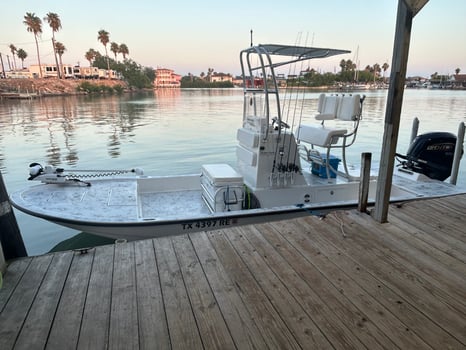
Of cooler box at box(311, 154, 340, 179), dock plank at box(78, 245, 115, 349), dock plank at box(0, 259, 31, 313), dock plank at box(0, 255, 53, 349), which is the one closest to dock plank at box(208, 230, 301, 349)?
dock plank at box(78, 245, 115, 349)

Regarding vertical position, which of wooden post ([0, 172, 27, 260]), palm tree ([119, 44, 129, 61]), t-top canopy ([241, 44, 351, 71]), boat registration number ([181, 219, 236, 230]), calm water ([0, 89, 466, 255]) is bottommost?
calm water ([0, 89, 466, 255])

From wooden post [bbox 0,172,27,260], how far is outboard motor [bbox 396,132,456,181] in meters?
4.79

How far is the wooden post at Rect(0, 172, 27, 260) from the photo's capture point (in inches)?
83.7

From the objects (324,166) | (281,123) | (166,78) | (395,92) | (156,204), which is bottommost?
(156,204)

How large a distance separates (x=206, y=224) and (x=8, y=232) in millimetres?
1743

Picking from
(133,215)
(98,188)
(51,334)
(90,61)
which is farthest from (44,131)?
(90,61)

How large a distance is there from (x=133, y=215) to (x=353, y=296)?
7.53 feet

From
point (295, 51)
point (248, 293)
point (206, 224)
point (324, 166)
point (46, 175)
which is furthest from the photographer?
point (324, 166)

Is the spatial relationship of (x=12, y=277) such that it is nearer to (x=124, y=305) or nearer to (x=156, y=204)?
(x=124, y=305)

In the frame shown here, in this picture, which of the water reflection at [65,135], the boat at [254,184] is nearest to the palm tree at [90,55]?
the water reflection at [65,135]

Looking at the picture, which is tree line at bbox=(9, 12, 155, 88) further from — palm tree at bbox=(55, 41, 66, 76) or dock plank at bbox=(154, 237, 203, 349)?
dock plank at bbox=(154, 237, 203, 349)

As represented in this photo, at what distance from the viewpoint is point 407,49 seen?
2.46 meters

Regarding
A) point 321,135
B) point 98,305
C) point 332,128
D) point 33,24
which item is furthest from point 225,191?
point 33,24

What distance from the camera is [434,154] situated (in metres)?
4.55
